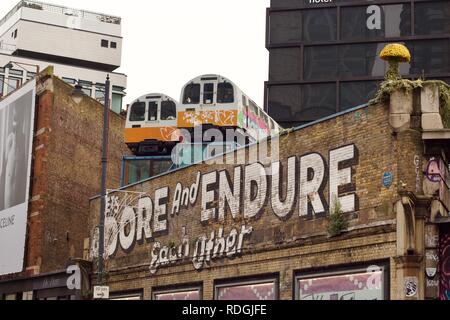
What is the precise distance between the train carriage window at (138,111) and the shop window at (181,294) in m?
14.4

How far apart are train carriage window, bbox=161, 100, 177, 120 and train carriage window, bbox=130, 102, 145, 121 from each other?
3.19 ft

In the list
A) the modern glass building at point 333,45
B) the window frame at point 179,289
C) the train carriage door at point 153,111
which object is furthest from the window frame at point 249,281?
the modern glass building at point 333,45

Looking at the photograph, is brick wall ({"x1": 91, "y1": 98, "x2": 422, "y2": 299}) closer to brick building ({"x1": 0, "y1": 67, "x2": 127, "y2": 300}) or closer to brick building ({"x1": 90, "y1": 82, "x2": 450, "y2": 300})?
brick building ({"x1": 90, "y1": 82, "x2": 450, "y2": 300})

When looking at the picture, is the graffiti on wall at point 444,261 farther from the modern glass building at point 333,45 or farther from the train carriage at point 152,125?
the modern glass building at point 333,45

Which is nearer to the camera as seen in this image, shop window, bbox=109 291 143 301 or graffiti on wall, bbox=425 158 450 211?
graffiti on wall, bbox=425 158 450 211

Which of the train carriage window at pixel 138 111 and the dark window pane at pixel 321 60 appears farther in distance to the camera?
the dark window pane at pixel 321 60

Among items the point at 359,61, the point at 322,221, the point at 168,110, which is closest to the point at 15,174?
the point at 168,110

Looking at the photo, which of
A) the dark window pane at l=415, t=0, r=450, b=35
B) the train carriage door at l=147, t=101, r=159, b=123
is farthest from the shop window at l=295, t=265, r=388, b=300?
the dark window pane at l=415, t=0, r=450, b=35

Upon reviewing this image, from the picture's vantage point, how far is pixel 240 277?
92.9 ft

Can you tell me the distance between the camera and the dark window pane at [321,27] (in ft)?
169

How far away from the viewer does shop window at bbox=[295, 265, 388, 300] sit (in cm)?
2306

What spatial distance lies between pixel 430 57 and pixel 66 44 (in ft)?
242

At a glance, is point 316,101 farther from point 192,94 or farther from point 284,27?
point 192,94
